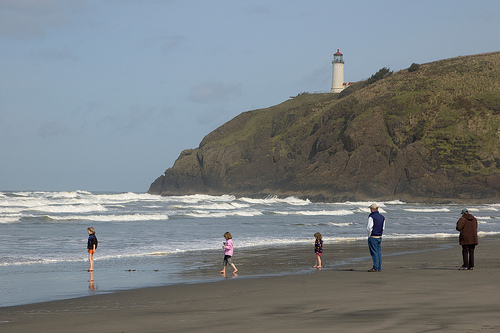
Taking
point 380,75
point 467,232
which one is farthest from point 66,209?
point 380,75

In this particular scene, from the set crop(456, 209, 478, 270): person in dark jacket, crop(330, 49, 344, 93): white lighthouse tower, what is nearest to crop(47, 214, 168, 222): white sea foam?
crop(456, 209, 478, 270): person in dark jacket

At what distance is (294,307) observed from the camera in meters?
8.48

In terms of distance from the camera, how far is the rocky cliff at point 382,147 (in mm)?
77375

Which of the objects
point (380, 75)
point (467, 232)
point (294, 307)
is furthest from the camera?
point (380, 75)

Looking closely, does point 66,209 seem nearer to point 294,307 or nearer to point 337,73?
point 294,307

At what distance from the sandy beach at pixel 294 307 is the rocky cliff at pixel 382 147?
65.6m

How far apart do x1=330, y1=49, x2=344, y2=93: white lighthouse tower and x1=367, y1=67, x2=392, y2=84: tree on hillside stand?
1164 centimetres

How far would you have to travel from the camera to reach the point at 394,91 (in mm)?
94750

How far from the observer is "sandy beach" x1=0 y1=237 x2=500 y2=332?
6.90m

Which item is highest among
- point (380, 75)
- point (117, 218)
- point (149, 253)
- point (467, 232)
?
point (380, 75)

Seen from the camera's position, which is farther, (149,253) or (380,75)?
(380,75)

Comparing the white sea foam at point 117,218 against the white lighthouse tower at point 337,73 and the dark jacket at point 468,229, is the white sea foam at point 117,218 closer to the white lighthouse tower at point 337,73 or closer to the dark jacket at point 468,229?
the dark jacket at point 468,229

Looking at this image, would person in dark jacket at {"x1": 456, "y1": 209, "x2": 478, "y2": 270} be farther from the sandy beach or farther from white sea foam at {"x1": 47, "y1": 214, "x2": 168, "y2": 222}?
white sea foam at {"x1": 47, "y1": 214, "x2": 168, "y2": 222}

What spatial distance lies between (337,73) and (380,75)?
14.5 m
